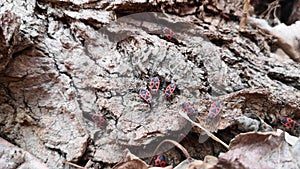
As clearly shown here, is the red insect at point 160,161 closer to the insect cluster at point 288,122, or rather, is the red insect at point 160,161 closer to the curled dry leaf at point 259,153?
the curled dry leaf at point 259,153

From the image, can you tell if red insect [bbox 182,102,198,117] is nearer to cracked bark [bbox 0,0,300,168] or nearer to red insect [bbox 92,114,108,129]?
cracked bark [bbox 0,0,300,168]

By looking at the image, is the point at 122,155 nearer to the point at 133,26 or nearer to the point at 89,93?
the point at 89,93

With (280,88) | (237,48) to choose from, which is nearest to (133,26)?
(237,48)

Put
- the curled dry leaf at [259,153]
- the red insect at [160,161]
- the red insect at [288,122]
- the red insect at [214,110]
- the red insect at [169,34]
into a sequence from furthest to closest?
the red insect at [169,34]
the red insect at [288,122]
the red insect at [214,110]
the red insect at [160,161]
the curled dry leaf at [259,153]

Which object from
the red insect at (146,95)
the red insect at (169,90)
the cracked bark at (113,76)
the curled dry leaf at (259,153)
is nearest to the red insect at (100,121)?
the cracked bark at (113,76)

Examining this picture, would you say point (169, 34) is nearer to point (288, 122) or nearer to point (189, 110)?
point (189, 110)

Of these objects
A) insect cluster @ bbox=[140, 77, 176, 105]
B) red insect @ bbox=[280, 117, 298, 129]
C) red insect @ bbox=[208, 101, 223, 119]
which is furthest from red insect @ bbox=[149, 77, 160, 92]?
red insect @ bbox=[280, 117, 298, 129]
